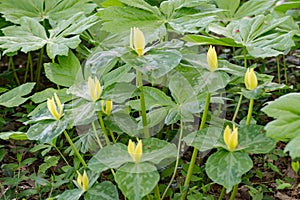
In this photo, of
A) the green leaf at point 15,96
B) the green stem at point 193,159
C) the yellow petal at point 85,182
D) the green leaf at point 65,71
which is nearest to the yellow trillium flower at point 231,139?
the green stem at point 193,159

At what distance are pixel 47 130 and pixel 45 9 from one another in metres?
0.79

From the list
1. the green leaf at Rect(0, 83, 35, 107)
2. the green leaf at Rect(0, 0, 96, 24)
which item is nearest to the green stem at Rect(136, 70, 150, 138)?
the green leaf at Rect(0, 83, 35, 107)

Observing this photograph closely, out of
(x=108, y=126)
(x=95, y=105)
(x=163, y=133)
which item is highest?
(x=95, y=105)

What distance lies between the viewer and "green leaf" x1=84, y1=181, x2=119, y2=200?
113 centimetres

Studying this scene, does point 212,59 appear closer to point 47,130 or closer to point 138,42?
point 138,42

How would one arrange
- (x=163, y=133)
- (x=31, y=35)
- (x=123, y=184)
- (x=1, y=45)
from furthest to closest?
(x=163, y=133) < (x=31, y=35) < (x=1, y=45) < (x=123, y=184)

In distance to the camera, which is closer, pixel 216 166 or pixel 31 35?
pixel 216 166

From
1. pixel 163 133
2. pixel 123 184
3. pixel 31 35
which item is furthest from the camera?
pixel 163 133

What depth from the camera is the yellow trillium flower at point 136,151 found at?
3.40 feet

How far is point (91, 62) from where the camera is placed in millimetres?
1096

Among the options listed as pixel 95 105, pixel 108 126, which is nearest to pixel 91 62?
pixel 95 105

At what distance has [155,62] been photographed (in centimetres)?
106

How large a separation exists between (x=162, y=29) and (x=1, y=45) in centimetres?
45

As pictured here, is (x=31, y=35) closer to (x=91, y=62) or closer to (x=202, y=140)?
(x=91, y=62)
